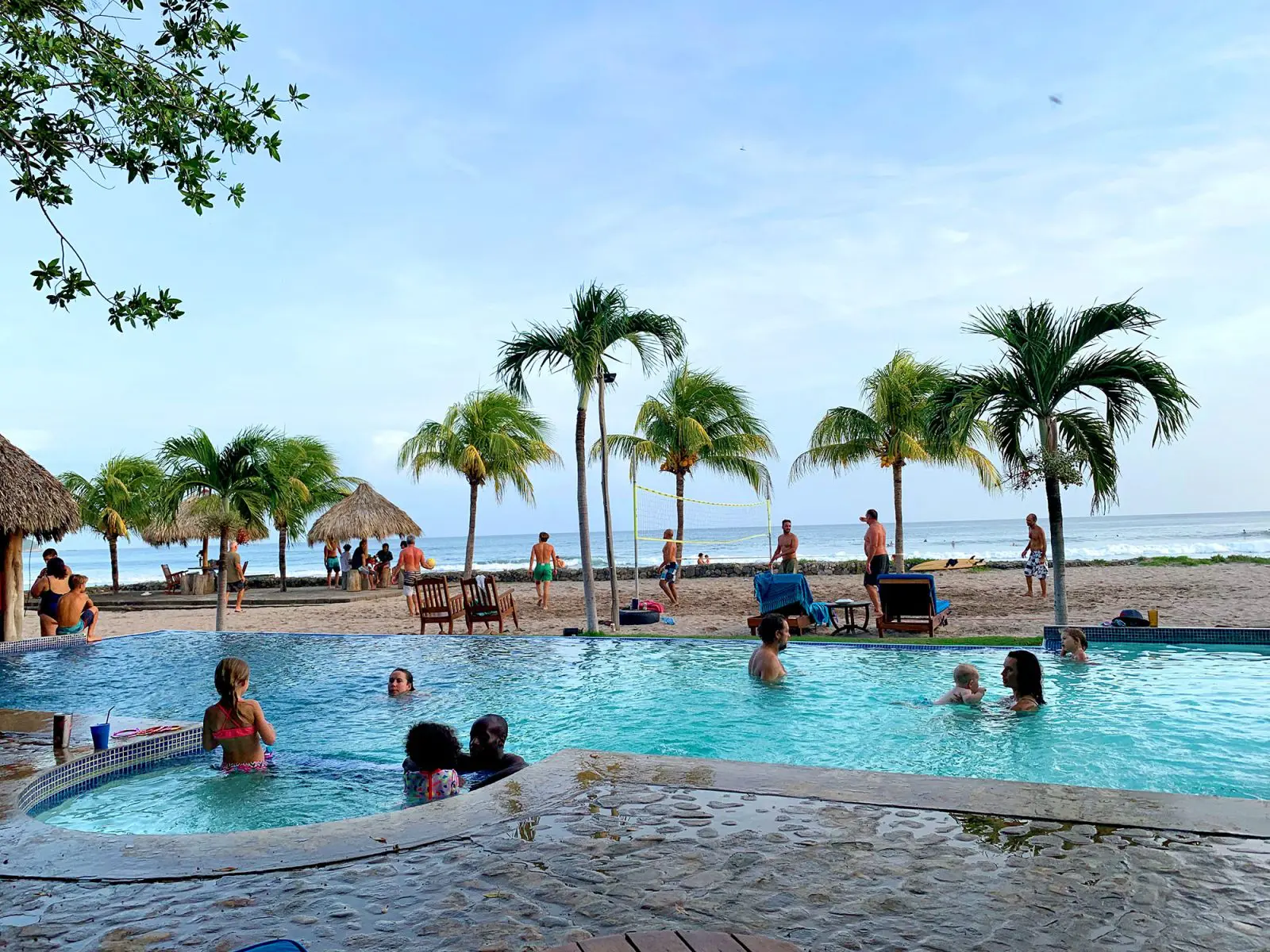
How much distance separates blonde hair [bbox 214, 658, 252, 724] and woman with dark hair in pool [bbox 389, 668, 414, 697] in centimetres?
291

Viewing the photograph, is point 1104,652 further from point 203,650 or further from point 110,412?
point 110,412

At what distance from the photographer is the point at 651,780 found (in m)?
4.57

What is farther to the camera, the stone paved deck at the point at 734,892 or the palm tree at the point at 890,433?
the palm tree at the point at 890,433

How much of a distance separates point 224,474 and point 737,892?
14683mm

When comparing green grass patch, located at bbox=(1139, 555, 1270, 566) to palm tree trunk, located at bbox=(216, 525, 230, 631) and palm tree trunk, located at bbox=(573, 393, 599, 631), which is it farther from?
palm tree trunk, located at bbox=(216, 525, 230, 631)

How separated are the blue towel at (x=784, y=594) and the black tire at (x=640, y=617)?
2.30m

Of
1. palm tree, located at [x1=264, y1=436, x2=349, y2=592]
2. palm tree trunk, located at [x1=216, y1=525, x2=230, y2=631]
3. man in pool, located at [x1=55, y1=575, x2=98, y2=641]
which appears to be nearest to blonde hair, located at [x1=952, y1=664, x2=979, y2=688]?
palm tree trunk, located at [x1=216, y1=525, x2=230, y2=631]

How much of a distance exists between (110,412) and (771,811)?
22.0m

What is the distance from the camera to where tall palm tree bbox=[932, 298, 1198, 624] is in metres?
10.4

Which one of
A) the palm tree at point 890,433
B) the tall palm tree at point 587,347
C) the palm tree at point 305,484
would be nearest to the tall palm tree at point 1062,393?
the tall palm tree at point 587,347

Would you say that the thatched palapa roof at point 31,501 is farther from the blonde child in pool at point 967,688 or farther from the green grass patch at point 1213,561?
the green grass patch at point 1213,561

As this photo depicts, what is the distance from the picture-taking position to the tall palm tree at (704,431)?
28.8 metres

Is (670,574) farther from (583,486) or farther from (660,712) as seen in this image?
(660,712)

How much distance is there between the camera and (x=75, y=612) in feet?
47.3
